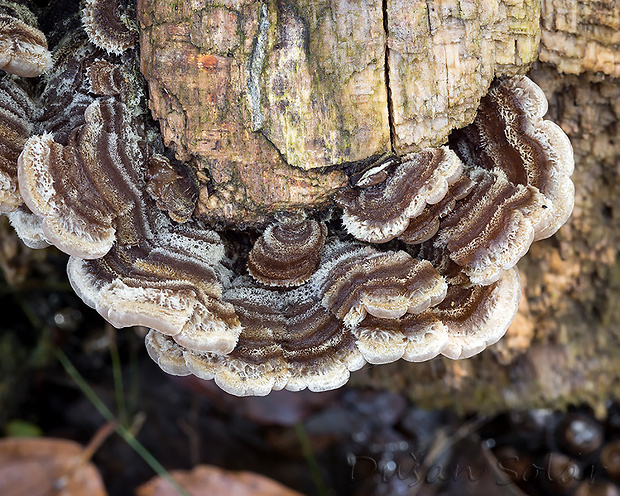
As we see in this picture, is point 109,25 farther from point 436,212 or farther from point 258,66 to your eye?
point 436,212

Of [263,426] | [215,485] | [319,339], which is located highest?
[319,339]

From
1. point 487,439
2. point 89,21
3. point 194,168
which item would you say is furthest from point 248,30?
point 487,439

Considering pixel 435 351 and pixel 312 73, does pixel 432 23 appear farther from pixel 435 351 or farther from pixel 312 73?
pixel 435 351

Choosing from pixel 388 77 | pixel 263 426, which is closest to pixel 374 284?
pixel 388 77

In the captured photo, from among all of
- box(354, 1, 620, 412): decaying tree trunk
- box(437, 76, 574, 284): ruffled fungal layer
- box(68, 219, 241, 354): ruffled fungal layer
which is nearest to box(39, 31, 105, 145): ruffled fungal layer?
box(68, 219, 241, 354): ruffled fungal layer

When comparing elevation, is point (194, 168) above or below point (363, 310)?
above

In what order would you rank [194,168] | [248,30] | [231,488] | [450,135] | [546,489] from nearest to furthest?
[248,30]
[194,168]
[450,135]
[231,488]
[546,489]

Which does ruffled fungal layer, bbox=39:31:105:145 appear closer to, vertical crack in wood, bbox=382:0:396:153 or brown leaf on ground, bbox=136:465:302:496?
vertical crack in wood, bbox=382:0:396:153
